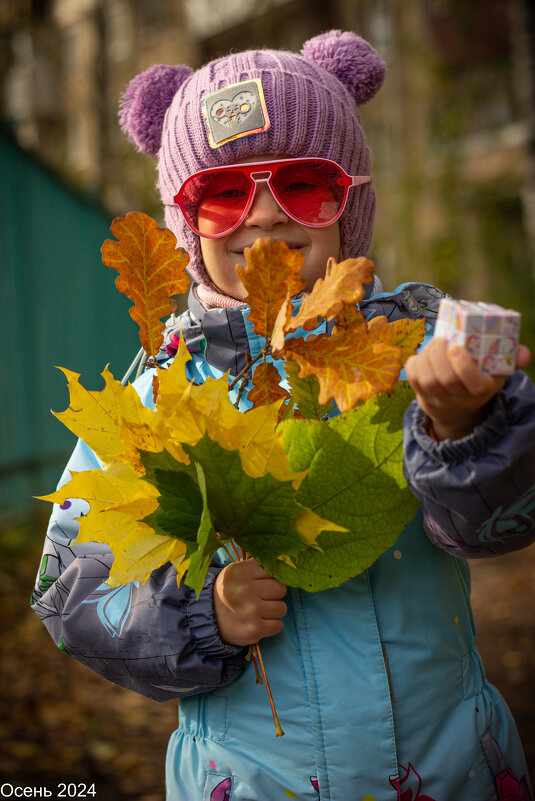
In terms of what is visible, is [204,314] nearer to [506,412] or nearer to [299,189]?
[299,189]

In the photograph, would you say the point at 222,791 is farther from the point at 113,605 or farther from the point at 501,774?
the point at 501,774

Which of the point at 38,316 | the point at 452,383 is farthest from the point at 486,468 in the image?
the point at 38,316

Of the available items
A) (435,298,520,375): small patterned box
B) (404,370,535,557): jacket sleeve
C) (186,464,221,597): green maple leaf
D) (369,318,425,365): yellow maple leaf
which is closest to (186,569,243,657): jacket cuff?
(186,464,221,597): green maple leaf

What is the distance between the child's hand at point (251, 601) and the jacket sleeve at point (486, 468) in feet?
1.10

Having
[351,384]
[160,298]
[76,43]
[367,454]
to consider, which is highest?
[76,43]

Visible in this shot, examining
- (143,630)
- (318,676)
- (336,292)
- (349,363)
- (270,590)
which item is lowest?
(318,676)

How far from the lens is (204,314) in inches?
61.5

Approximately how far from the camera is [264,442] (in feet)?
3.65

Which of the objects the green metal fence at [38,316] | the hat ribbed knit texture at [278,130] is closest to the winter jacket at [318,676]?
the hat ribbed knit texture at [278,130]

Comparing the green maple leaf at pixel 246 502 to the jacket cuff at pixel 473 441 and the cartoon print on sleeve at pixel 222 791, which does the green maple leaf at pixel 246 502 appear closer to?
the jacket cuff at pixel 473 441

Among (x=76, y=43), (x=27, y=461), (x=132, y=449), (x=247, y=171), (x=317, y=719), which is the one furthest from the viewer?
(x=76, y=43)

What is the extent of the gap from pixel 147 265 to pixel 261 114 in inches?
19.1

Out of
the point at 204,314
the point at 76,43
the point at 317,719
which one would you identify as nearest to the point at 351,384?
the point at 204,314

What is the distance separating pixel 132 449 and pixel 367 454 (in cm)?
38
